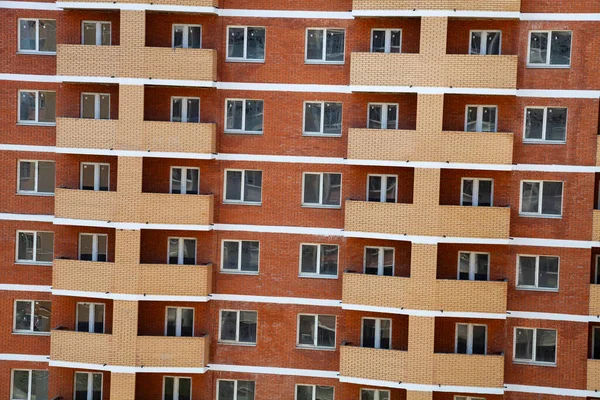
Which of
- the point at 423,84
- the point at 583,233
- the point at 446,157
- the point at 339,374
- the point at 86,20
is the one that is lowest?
the point at 339,374

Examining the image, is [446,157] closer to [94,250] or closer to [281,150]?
[281,150]

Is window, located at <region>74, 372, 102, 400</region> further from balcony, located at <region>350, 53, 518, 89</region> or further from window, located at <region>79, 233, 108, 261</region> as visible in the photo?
balcony, located at <region>350, 53, 518, 89</region>

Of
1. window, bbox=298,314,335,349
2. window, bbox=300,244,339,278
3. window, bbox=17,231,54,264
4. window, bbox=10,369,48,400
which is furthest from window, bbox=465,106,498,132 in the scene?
window, bbox=10,369,48,400

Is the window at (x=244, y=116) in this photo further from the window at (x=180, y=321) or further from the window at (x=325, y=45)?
the window at (x=180, y=321)

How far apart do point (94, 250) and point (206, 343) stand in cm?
465

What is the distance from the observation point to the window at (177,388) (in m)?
25.9

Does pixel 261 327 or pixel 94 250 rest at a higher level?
pixel 94 250

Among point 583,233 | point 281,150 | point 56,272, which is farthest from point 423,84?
point 56,272

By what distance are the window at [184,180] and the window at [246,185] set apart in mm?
1003

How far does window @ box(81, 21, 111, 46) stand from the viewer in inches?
1009

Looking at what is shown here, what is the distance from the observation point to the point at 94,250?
84.9 feet

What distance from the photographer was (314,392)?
1003 inches

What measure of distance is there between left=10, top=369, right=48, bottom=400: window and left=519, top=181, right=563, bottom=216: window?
52.3 ft

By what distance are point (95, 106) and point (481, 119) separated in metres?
12.0
